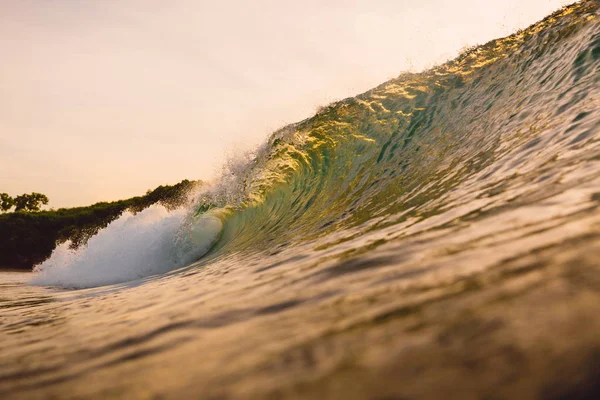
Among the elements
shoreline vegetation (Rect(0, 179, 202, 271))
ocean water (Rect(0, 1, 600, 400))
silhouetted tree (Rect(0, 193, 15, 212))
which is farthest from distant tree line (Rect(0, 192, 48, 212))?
ocean water (Rect(0, 1, 600, 400))

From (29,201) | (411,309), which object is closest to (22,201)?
(29,201)

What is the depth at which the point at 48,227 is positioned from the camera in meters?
26.9

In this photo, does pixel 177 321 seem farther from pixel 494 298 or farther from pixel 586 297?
pixel 586 297

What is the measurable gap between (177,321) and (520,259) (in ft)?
4.76

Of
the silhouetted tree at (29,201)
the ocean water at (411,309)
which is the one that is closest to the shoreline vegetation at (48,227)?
the silhouetted tree at (29,201)

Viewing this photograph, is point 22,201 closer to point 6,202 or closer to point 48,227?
point 6,202

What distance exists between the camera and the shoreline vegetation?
957 inches

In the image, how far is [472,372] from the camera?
89 cm

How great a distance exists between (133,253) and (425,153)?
256 inches

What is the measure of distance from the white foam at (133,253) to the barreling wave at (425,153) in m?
0.07

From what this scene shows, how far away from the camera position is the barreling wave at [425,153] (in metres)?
3.29

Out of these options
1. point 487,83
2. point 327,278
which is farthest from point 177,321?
point 487,83

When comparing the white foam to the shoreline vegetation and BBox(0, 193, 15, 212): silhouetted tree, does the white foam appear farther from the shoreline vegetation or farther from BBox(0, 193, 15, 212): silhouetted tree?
BBox(0, 193, 15, 212): silhouetted tree

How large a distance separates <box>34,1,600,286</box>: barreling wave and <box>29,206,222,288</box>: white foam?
0.22 feet
